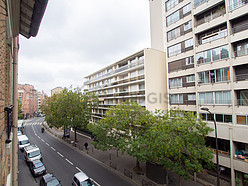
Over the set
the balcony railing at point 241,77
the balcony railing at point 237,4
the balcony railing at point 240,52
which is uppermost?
Result: the balcony railing at point 237,4

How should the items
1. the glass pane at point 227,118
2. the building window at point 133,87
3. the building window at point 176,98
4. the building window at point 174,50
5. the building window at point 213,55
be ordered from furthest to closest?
the building window at point 133,87
the building window at point 174,50
the building window at point 176,98
the building window at point 213,55
the glass pane at point 227,118

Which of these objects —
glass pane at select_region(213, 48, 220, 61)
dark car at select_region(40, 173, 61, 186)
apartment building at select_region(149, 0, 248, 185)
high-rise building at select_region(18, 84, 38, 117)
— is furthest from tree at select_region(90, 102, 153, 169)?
high-rise building at select_region(18, 84, 38, 117)

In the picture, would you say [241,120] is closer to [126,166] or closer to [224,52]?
[224,52]

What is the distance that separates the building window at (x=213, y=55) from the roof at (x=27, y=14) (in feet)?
57.8

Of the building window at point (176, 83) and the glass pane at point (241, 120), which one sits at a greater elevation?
the building window at point (176, 83)

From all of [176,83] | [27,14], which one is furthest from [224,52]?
[27,14]

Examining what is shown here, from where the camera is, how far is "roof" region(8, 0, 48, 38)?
13.7 ft

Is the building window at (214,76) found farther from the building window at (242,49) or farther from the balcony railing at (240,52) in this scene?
the building window at (242,49)

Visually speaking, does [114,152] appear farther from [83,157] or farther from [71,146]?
[71,146]

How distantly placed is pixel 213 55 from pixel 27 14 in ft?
59.2

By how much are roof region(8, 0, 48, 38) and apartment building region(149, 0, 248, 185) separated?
57.0 ft

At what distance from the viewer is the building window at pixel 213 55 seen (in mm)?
15445

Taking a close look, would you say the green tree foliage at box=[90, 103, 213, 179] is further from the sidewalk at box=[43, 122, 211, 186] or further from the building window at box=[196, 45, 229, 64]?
the building window at box=[196, 45, 229, 64]

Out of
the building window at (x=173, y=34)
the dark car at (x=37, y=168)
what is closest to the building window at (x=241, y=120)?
the building window at (x=173, y=34)
